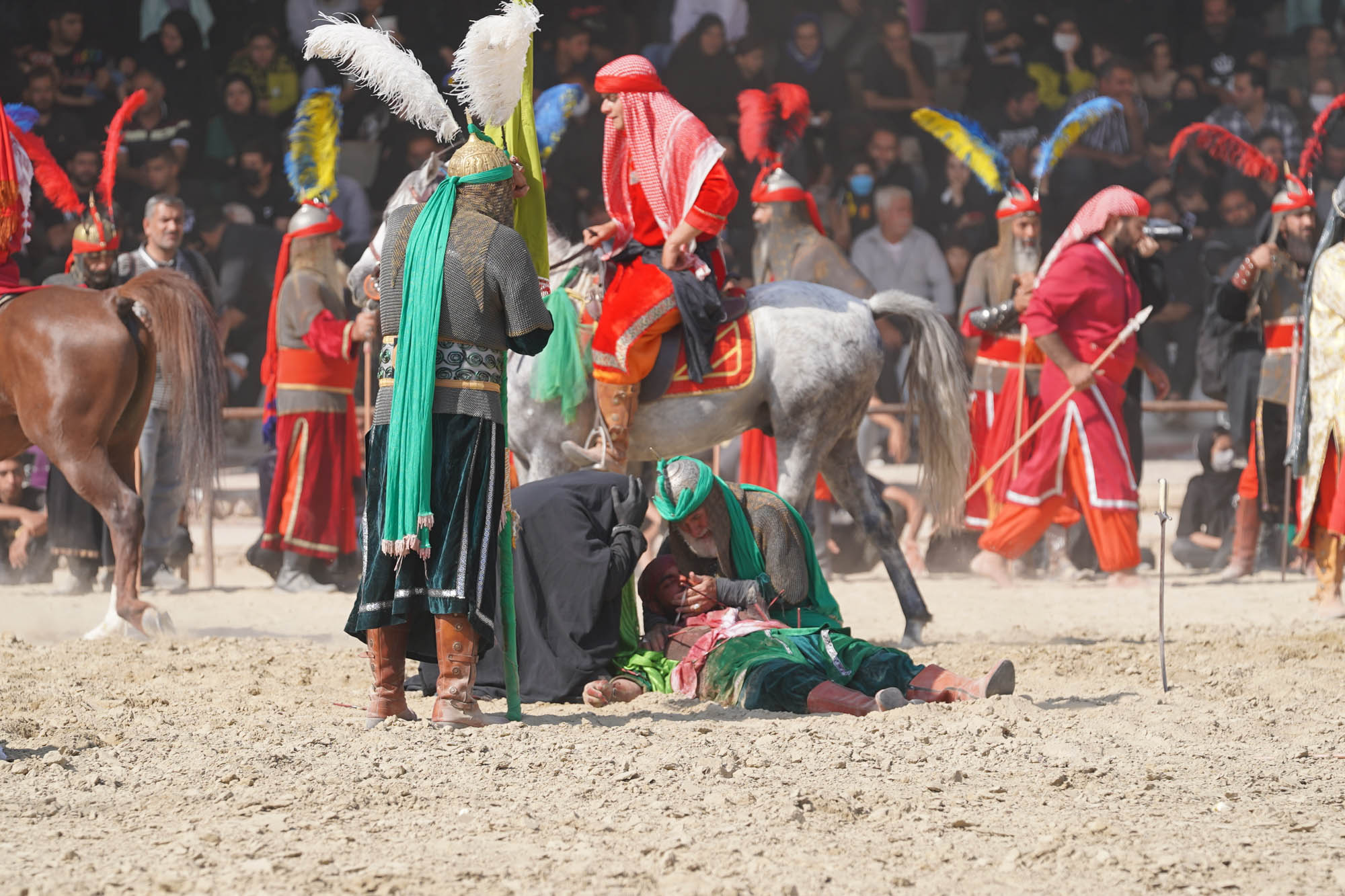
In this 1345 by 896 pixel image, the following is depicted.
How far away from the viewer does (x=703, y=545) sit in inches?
222

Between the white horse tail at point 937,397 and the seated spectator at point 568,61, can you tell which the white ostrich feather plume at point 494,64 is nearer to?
the white horse tail at point 937,397

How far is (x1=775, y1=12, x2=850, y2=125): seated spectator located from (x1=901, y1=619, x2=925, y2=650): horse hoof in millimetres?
7774

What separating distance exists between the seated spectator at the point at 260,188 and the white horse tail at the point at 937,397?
702 centimetres

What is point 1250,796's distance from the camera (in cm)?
407

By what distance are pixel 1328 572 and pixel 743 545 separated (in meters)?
3.66

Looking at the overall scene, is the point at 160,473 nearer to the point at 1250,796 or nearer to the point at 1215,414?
the point at 1250,796

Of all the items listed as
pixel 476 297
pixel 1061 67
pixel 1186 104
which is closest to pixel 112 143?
pixel 476 297

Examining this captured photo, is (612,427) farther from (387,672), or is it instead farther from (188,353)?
(387,672)

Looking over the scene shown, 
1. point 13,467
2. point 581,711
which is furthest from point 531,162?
point 13,467

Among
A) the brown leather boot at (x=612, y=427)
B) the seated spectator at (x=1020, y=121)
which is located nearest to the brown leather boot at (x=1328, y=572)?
the brown leather boot at (x=612, y=427)

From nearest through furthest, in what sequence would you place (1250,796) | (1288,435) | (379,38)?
(1250,796), (379,38), (1288,435)

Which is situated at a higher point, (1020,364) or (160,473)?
(1020,364)

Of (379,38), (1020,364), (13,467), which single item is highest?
(379,38)

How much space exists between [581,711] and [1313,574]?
20.4ft
